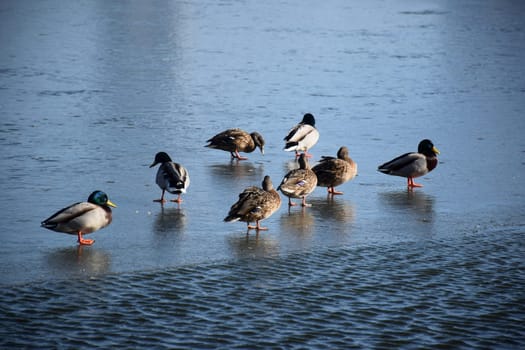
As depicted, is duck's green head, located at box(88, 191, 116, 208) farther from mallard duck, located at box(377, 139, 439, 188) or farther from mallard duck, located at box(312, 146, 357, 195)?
mallard duck, located at box(377, 139, 439, 188)

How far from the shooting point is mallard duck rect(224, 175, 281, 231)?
9242mm

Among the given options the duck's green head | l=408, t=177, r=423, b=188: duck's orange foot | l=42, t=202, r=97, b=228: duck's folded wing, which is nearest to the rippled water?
l=408, t=177, r=423, b=188: duck's orange foot

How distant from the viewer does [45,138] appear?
44.8ft

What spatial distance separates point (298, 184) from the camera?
10281mm

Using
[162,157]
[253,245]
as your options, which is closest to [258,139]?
[162,157]

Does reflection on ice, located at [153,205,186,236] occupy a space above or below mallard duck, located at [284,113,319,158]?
below

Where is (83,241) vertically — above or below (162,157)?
below

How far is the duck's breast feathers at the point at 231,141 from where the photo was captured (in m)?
13.1

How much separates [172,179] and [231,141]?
2934mm

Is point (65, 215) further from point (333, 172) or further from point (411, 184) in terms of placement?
point (411, 184)

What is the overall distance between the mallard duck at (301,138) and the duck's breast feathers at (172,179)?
2939 millimetres

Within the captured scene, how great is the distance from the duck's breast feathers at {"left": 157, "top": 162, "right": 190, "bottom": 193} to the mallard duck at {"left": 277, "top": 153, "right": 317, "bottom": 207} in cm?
105

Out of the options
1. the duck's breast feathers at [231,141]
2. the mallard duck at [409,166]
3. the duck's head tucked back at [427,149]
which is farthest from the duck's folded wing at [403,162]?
the duck's breast feathers at [231,141]

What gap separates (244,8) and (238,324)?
31.4 metres
